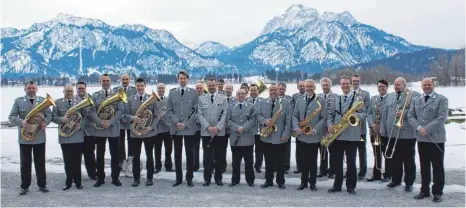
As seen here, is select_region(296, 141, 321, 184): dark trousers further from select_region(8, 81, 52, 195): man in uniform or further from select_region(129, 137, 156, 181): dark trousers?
select_region(8, 81, 52, 195): man in uniform

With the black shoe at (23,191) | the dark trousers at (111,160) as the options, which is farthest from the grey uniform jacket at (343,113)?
the black shoe at (23,191)

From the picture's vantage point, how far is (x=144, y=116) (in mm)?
8461

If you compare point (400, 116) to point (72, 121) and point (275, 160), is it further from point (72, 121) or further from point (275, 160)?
point (72, 121)

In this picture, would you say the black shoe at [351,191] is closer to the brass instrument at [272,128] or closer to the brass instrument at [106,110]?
the brass instrument at [272,128]

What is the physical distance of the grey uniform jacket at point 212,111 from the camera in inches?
328

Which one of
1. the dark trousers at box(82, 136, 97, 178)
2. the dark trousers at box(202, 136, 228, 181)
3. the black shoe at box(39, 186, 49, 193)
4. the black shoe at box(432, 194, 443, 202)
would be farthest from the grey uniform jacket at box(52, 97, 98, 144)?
the black shoe at box(432, 194, 443, 202)

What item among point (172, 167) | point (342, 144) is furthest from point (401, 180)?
point (172, 167)

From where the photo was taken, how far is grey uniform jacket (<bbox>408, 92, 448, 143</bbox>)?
712 cm

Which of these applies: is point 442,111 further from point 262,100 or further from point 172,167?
point 172,167

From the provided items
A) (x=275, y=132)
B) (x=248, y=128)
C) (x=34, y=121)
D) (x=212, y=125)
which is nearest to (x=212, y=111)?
(x=212, y=125)

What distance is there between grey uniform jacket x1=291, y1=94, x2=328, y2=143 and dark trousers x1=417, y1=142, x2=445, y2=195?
1.73 m

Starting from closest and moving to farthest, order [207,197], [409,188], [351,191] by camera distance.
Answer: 1. [207,197]
2. [351,191]
3. [409,188]

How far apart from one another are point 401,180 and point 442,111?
1852mm

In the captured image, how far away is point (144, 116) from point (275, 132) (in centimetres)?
261
